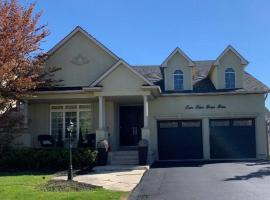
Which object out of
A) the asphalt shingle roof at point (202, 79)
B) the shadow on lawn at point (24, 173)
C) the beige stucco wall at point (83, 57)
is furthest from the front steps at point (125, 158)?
the asphalt shingle roof at point (202, 79)

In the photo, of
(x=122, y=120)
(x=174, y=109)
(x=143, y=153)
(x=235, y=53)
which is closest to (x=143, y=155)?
(x=143, y=153)

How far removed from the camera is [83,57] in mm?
25984

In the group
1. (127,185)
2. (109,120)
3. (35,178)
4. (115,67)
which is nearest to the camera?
(127,185)

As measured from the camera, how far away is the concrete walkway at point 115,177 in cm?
1584

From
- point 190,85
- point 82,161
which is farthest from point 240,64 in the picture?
point 82,161

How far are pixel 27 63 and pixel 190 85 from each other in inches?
401

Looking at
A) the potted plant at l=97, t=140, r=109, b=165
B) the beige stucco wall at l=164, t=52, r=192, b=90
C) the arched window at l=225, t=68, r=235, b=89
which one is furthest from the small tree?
the arched window at l=225, t=68, r=235, b=89

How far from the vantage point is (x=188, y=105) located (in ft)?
88.4

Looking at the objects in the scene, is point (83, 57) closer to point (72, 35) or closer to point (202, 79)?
point (72, 35)

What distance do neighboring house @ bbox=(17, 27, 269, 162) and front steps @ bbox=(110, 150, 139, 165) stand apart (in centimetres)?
194

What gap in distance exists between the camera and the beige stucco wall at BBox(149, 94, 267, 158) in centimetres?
2655

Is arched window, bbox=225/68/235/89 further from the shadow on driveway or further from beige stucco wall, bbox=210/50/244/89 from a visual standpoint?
the shadow on driveway

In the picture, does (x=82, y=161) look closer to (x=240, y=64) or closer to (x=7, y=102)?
(x=7, y=102)

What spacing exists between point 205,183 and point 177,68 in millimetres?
12843
